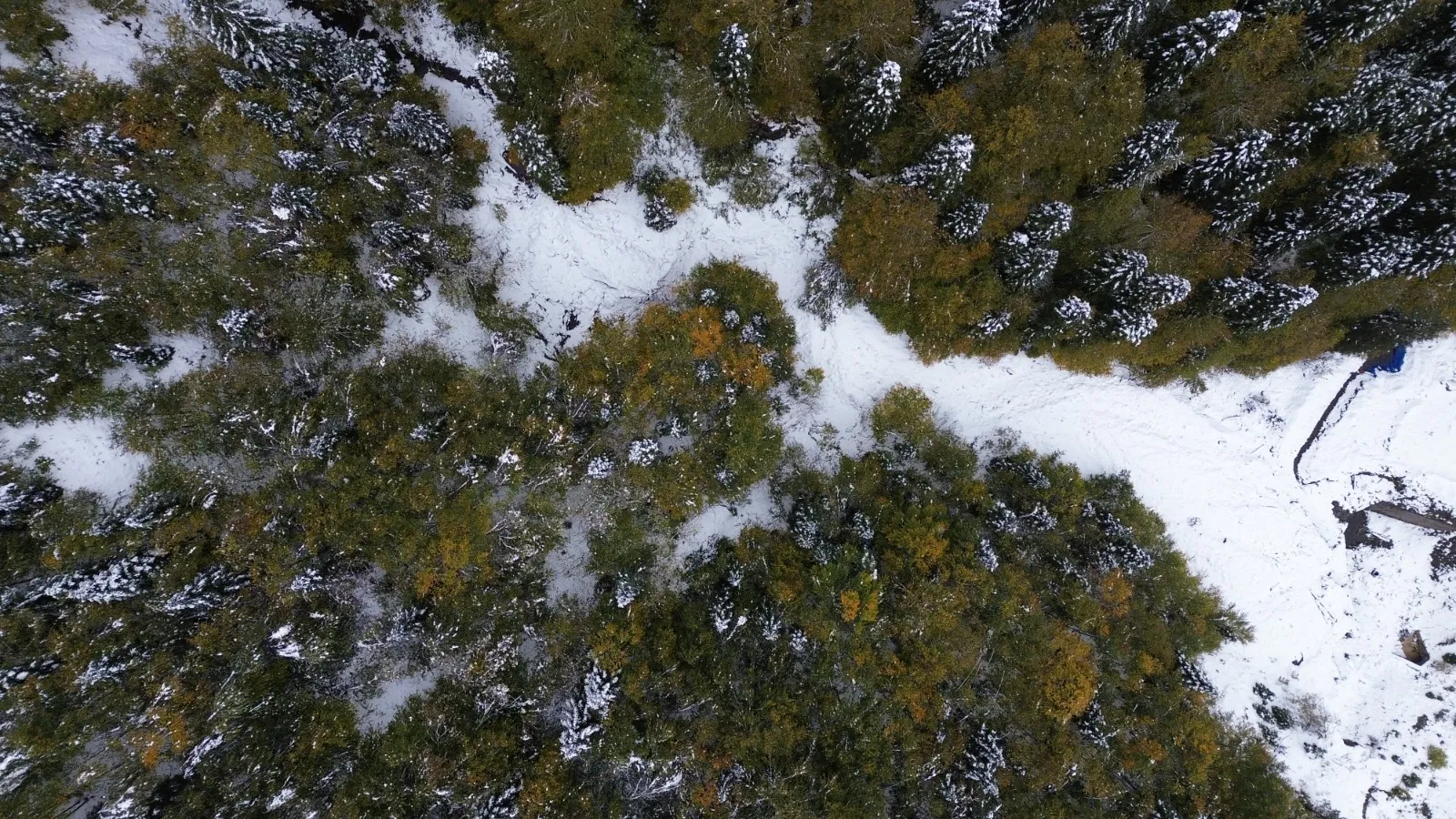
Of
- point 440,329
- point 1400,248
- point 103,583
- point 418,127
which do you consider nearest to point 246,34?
point 418,127

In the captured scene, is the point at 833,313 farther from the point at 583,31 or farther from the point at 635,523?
the point at 583,31

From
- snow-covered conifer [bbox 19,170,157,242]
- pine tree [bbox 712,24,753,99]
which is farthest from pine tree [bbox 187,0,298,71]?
pine tree [bbox 712,24,753,99]

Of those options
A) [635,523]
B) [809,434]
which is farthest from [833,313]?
[635,523]

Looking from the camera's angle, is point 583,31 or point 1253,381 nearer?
point 583,31

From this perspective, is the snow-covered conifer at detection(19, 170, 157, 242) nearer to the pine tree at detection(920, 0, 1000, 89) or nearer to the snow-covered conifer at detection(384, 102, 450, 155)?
the snow-covered conifer at detection(384, 102, 450, 155)

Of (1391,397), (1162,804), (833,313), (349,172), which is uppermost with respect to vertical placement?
(1391,397)
